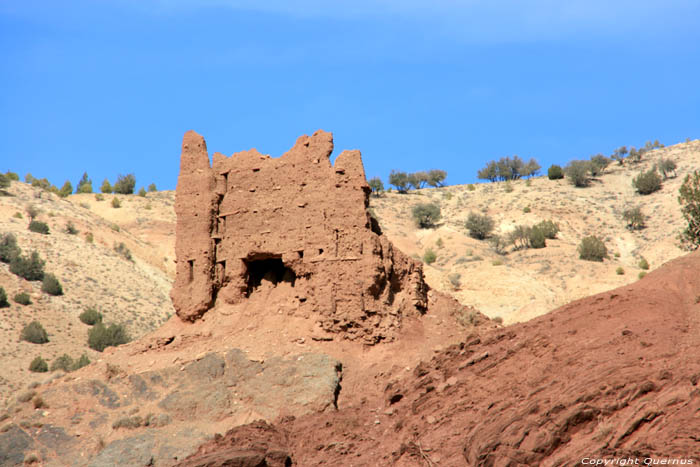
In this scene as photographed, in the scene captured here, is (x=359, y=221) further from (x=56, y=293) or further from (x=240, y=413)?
(x=56, y=293)

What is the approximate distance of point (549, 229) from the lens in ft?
160

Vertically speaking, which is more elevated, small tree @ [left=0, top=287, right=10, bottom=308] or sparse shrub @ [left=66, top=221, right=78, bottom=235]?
sparse shrub @ [left=66, top=221, right=78, bottom=235]

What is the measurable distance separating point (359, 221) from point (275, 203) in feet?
6.85

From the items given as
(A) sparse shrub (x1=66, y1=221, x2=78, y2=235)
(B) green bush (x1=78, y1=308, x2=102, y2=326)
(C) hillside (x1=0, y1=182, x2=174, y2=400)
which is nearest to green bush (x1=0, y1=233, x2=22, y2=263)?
(C) hillside (x1=0, y1=182, x2=174, y2=400)

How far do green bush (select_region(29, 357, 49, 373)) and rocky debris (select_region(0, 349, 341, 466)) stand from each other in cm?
1387

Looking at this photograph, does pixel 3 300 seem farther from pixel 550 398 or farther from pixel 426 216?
pixel 550 398

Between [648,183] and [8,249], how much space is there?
43.6 meters

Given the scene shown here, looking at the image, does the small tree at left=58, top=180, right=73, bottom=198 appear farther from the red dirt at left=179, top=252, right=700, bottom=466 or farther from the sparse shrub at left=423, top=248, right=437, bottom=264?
the red dirt at left=179, top=252, right=700, bottom=466

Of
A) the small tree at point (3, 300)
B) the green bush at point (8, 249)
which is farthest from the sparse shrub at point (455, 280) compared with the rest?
the green bush at point (8, 249)

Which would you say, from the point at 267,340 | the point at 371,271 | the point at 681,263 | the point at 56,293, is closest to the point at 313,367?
the point at 267,340

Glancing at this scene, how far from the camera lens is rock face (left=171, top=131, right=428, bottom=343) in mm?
17000

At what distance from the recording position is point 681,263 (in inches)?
647

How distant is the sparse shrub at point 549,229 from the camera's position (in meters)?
48.4
